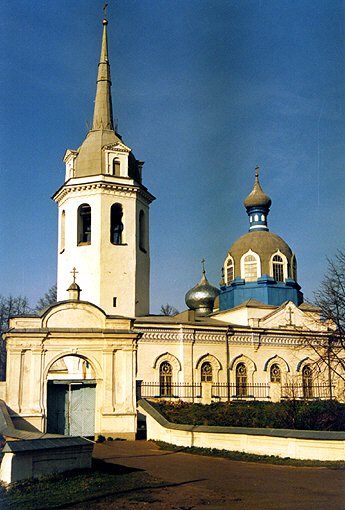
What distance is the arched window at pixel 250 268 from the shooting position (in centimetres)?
3906

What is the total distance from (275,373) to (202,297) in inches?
413

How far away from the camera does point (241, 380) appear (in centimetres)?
3366

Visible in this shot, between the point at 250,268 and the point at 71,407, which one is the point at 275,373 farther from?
the point at 71,407

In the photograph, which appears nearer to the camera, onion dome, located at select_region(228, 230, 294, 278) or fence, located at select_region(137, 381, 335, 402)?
fence, located at select_region(137, 381, 335, 402)

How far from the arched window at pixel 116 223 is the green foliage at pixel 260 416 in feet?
37.1

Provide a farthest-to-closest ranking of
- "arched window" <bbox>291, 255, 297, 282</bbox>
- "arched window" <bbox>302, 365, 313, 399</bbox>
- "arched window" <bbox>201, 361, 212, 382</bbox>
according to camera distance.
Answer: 1. "arched window" <bbox>291, 255, 297, 282</bbox>
2. "arched window" <bbox>302, 365, 313, 399</bbox>
3. "arched window" <bbox>201, 361, 212, 382</bbox>

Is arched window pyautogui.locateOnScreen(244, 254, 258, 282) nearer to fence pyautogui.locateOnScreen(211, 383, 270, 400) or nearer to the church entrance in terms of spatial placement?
fence pyautogui.locateOnScreen(211, 383, 270, 400)

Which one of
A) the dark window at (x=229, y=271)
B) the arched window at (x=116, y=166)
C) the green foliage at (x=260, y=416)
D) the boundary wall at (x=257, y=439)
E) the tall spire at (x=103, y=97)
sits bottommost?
the boundary wall at (x=257, y=439)

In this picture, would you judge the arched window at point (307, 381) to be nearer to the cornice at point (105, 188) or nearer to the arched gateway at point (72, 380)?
the cornice at point (105, 188)

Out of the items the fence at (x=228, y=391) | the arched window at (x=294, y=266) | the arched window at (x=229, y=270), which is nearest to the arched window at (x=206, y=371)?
the fence at (x=228, y=391)

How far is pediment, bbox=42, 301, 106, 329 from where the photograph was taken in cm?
2228

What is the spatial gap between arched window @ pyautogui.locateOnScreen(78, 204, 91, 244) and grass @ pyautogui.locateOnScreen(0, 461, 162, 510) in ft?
66.3

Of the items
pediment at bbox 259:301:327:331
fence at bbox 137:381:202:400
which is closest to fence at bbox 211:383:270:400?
fence at bbox 137:381:202:400

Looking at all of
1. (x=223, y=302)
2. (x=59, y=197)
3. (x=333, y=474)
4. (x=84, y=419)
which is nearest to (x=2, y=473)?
(x=333, y=474)
